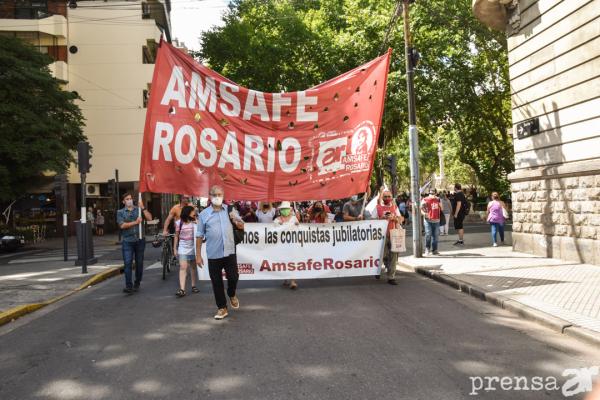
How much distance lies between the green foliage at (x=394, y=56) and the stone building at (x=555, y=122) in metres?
9.68

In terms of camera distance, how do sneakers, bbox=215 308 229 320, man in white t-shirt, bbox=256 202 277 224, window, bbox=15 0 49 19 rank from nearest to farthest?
sneakers, bbox=215 308 229 320
man in white t-shirt, bbox=256 202 277 224
window, bbox=15 0 49 19

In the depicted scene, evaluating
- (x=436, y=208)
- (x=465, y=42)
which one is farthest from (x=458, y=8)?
(x=436, y=208)

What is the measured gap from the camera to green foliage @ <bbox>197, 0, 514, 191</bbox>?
24234 mm

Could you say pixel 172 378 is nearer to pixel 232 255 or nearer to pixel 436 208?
pixel 232 255

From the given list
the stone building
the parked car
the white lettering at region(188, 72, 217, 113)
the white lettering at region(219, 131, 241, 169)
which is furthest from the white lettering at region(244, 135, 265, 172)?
the parked car

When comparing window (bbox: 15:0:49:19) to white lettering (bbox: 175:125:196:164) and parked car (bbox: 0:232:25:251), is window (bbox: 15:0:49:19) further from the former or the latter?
white lettering (bbox: 175:125:196:164)

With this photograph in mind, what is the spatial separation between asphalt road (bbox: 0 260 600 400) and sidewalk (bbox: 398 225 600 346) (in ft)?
0.84

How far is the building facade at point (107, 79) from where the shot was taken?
3594 cm

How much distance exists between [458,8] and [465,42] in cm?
169

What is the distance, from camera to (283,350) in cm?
546

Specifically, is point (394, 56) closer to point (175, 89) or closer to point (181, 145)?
point (175, 89)

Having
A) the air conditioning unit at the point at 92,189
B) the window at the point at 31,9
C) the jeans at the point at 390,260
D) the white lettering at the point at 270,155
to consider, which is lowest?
the jeans at the point at 390,260

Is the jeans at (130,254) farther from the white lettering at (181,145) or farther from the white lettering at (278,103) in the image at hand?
the white lettering at (278,103)

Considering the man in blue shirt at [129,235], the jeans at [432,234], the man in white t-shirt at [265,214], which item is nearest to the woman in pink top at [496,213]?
the jeans at [432,234]
